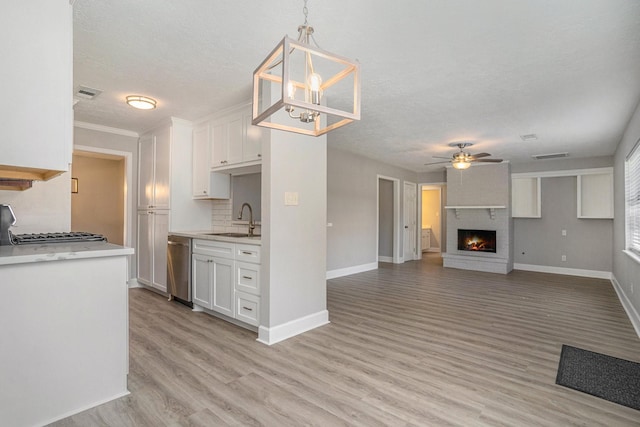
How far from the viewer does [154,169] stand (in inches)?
185

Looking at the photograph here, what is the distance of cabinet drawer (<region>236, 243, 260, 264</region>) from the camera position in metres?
3.06

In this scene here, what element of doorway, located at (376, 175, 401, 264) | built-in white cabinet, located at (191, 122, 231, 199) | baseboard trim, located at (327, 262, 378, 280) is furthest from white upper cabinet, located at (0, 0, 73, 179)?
doorway, located at (376, 175, 401, 264)

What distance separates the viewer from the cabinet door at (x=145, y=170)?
4754 mm

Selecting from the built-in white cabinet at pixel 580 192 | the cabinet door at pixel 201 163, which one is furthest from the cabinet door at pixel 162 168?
the built-in white cabinet at pixel 580 192

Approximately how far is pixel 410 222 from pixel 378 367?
6.43 meters

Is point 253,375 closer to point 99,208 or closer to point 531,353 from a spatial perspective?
point 531,353

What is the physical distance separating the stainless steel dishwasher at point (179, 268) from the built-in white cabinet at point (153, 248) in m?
0.21

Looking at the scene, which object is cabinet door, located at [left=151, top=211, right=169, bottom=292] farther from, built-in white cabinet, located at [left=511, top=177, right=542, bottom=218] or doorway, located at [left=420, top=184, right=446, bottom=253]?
doorway, located at [left=420, top=184, right=446, bottom=253]

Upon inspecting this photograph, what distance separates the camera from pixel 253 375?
232 centimetres

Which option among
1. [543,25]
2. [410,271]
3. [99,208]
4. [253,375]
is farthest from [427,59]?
[99,208]

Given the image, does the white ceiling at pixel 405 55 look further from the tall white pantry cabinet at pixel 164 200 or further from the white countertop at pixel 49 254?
the white countertop at pixel 49 254

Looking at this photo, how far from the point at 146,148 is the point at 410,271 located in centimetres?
543

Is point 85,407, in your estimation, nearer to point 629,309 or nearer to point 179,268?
point 179,268

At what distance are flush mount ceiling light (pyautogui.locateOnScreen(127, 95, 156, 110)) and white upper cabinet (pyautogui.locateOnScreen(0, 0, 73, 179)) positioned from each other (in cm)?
185
